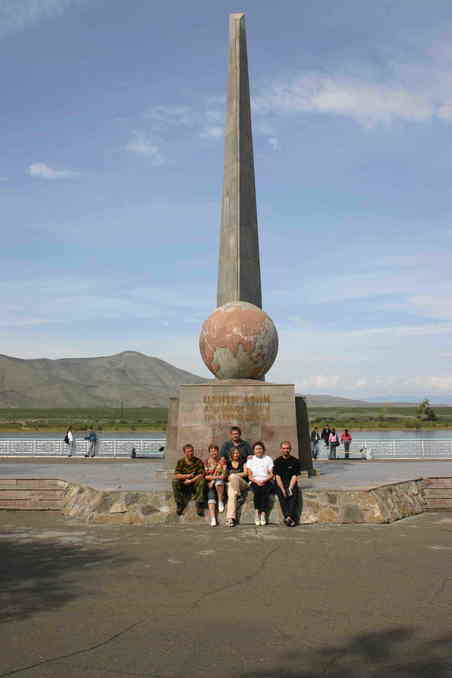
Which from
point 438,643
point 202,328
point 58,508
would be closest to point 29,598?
point 438,643

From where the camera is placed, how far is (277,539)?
8.90 m

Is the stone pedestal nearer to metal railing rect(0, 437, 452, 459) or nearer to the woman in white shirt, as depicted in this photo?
the woman in white shirt

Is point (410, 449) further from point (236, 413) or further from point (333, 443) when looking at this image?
point (236, 413)

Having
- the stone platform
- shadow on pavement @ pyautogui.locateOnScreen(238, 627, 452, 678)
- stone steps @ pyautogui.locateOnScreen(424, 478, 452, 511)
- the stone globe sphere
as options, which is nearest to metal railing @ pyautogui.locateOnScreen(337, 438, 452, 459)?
the stone globe sphere

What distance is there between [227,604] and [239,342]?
853cm

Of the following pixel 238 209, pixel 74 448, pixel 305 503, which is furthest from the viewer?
pixel 74 448

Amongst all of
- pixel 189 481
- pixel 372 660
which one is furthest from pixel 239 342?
pixel 372 660

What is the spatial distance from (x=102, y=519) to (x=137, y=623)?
210 inches

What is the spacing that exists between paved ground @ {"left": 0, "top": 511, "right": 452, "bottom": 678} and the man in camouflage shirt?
917mm

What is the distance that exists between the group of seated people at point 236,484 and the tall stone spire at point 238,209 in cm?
1037

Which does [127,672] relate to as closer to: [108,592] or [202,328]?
[108,592]

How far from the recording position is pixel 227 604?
18.9 ft

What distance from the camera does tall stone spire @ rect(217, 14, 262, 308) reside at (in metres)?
20.3

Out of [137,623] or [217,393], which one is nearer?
[137,623]
